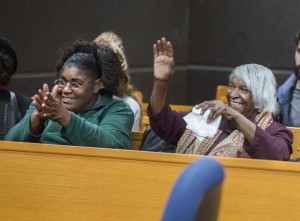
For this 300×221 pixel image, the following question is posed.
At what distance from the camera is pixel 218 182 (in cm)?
96

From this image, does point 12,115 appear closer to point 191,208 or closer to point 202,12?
point 191,208

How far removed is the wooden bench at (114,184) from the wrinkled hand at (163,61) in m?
0.62

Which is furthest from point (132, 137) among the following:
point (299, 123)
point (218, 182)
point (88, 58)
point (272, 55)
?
point (272, 55)

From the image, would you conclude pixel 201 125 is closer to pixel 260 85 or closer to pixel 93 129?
pixel 260 85

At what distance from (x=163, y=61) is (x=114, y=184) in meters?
0.75

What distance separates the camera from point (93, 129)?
2588 millimetres

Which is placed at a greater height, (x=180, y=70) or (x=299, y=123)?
(x=299, y=123)

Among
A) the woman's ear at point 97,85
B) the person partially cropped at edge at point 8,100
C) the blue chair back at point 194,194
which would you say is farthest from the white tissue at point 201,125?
the blue chair back at point 194,194

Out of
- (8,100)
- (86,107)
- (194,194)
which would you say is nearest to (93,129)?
(86,107)

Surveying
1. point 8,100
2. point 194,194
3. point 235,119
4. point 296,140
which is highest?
point 194,194

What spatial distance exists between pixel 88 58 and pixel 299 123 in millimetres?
1539

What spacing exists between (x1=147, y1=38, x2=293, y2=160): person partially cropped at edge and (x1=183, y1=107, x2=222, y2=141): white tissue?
0.08 ft

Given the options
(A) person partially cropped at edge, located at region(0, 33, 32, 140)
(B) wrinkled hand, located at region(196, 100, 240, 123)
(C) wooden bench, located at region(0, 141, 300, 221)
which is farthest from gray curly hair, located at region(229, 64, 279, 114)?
(A) person partially cropped at edge, located at region(0, 33, 32, 140)

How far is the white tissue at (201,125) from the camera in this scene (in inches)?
109
